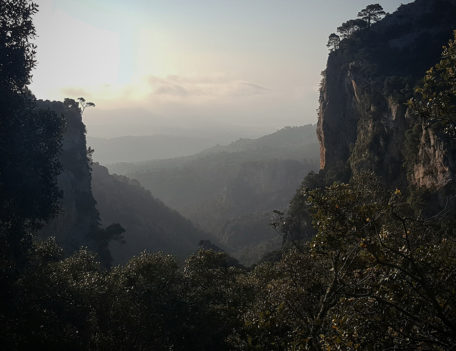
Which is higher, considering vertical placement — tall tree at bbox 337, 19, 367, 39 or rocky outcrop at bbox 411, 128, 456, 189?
tall tree at bbox 337, 19, 367, 39

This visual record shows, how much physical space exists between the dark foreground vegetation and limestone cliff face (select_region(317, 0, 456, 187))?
42982 millimetres

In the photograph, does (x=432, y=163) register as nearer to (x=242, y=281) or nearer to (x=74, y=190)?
(x=242, y=281)

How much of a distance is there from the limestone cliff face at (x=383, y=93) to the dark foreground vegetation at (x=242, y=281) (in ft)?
141

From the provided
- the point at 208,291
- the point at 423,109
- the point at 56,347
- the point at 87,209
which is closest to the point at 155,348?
the point at 56,347

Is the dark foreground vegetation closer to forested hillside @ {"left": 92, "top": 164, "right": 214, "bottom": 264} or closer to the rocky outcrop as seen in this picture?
the rocky outcrop

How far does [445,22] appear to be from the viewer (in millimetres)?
85375

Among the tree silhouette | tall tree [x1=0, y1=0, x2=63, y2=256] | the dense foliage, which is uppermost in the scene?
the tree silhouette

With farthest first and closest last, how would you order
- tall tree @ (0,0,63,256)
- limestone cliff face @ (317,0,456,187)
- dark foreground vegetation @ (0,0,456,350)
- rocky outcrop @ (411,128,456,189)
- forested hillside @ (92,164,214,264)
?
forested hillside @ (92,164,214,264)
limestone cliff face @ (317,0,456,187)
rocky outcrop @ (411,128,456,189)
tall tree @ (0,0,63,256)
dark foreground vegetation @ (0,0,456,350)

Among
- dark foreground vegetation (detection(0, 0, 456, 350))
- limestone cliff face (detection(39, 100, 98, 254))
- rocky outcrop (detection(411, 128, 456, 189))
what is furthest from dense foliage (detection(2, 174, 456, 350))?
limestone cliff face (detection(39, 100, 98, 254))

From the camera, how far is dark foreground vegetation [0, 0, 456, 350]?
908cm

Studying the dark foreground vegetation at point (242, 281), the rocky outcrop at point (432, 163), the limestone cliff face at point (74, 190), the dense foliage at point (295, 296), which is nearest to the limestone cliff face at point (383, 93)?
the rocky outcrop at point (432, 163)

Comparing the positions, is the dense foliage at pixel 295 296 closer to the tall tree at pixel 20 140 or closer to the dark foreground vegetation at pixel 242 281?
the dark foreground vegetation at pixel 242 281

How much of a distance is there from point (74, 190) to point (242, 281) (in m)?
71.8

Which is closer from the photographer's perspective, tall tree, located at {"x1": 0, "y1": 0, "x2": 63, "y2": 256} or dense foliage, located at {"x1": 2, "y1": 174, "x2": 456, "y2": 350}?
dense foliage, located at {"x1": 2, "y1": 174, "x2": 456, "y2": 350}
